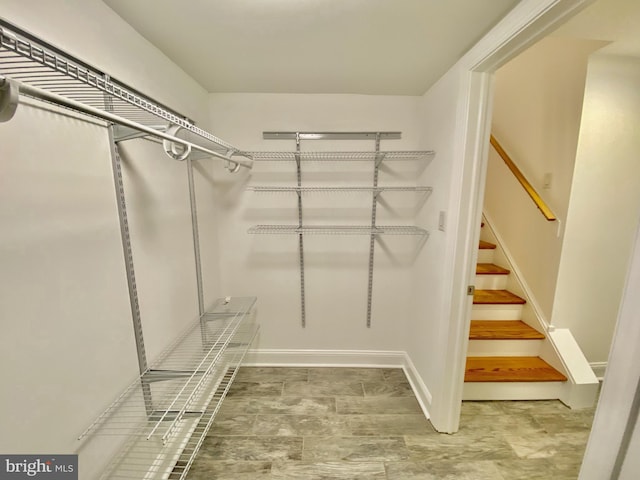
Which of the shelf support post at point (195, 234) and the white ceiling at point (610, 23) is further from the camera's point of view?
the shelf support post at point (195, 234)

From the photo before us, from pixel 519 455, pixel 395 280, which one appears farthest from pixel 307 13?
pixel 519 455

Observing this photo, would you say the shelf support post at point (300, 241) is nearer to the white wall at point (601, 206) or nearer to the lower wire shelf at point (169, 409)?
the lower wire shelf at point (169, 409)

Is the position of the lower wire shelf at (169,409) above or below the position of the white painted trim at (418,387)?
above

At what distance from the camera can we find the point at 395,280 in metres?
2.14

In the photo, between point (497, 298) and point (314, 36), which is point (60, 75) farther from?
point (497, 298)

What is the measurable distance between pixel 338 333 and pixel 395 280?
694 millimetres

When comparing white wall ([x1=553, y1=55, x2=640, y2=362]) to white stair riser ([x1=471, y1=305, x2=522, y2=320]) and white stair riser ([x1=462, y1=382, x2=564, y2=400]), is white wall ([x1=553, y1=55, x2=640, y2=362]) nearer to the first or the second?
white stair riser ([x1=471, y1=305, x2=522, y2=320])

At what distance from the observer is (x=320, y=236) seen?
209 cm

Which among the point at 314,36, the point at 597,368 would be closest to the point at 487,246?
the point at 597,368

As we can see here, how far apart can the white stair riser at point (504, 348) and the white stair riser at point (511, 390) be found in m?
0.22

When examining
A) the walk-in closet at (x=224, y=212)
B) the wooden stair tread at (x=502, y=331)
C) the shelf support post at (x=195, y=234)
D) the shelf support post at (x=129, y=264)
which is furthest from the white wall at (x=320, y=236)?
the shelf support post at (x=129, y=264)

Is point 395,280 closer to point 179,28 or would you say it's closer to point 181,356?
point 181,356

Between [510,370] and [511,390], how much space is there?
5.4 inches

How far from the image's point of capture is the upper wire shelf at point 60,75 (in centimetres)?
45
